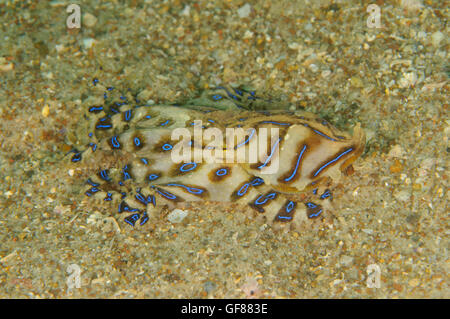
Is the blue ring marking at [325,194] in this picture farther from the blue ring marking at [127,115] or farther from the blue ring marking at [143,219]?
the blue ring marking at [127,115]

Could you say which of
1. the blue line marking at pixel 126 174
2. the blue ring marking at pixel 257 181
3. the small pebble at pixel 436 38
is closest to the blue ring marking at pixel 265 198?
the blue ring marking at pixel 257 181

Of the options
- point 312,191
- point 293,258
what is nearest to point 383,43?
point 312,191

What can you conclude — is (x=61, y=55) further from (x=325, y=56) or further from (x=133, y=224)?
(x=325, y=56)
